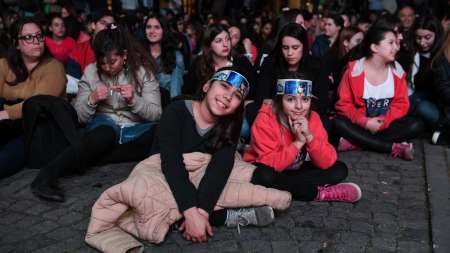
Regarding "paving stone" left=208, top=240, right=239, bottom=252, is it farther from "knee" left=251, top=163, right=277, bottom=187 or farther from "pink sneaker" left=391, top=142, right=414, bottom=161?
"pink sneaker" left=391, top=142, right=414, bottom=161

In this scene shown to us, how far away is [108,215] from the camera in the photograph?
134 inches

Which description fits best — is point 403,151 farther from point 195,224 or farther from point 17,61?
point 17,61

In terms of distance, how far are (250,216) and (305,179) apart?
70 centimetres

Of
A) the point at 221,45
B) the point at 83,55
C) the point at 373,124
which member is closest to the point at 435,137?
the point at 373,124

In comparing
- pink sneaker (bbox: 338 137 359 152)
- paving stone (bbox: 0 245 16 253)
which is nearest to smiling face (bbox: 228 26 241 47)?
pink sneaker (bbox: 338 137 359 152)

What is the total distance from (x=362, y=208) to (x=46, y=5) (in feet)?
27.5

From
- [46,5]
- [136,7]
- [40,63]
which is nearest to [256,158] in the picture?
[40,63]

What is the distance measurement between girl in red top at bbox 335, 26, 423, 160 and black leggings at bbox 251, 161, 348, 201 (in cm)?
125

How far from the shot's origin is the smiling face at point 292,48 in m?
5.00

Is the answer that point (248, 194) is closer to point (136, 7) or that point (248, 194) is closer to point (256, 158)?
point (256, 158)

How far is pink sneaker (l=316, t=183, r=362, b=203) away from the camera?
4.13 m

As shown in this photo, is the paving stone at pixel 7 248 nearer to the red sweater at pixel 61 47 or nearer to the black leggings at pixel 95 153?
the black leggings at pixel 95 153

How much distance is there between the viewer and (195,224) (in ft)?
11.1

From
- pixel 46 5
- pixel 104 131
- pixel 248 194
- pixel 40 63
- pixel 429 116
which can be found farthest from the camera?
pixel 46 5
